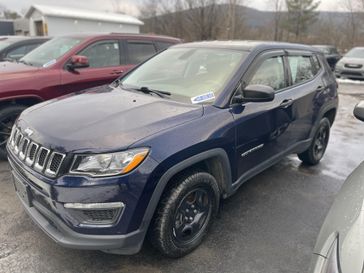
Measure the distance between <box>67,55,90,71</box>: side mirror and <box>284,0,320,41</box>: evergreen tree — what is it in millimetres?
39312

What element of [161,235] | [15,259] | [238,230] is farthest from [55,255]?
[238,230]

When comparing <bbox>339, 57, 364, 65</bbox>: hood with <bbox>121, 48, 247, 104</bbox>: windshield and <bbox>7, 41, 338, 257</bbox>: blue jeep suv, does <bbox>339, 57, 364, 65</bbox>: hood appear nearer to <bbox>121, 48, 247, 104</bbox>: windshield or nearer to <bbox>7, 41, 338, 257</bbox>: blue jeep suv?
<bbox>7, 41, 338, 257</bbox>: blue jeep suv

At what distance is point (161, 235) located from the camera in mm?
2492

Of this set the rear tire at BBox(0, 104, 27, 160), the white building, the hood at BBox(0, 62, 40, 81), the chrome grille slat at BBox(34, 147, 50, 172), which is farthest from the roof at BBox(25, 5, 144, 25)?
the chrome grille slat at BBox(34, 147, 50, 172)

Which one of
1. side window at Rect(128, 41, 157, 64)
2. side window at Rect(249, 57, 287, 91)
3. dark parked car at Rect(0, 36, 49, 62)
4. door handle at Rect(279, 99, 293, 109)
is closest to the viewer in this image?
side window at Rect(249, 57, 287, 91)

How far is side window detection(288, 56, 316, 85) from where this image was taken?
4008mm

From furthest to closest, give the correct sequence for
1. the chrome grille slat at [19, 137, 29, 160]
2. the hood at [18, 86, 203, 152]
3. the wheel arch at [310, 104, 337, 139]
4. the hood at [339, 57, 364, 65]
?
the hood at [339, 57, 364, 65] → the wheel arch at [310, 104, 337, 139] → the chrome grille slat at [19, 137, 29, 160] → the hood at [18, 86, 203, 152]

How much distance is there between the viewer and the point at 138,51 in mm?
5859

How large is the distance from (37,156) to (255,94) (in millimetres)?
1847

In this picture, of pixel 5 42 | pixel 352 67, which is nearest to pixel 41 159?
pixel 5 42

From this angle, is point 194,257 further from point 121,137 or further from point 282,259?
point 121,137

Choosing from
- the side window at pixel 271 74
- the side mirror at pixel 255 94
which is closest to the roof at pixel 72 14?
the side window at pixel 271 74

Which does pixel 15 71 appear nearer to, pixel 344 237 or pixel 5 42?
pixel 5 42

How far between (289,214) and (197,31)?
34.2m
